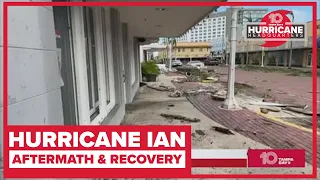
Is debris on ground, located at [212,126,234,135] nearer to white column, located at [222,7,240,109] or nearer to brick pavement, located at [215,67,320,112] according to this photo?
white column, located at [222,7,240,109]

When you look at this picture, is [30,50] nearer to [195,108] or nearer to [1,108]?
[1,108]

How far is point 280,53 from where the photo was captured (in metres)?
33.0

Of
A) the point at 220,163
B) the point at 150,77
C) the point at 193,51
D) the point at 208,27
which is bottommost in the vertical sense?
the point at 220,163

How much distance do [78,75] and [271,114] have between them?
4594 millimetres

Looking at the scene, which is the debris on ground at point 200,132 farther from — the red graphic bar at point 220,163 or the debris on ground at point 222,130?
the red graphic bar at point 220,163

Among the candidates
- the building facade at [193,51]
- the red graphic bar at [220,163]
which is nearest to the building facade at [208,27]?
the red graphic bar at [220,163]

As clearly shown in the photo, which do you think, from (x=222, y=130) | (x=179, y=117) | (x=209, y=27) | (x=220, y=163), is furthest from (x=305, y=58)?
(x=220, y=163)

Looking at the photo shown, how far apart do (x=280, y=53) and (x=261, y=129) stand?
31.4 metres

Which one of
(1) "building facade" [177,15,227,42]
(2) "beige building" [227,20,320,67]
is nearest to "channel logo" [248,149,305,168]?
(1) "building facade" [177,15,227,42]

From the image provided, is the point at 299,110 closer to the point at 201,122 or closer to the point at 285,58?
the point at 201,122

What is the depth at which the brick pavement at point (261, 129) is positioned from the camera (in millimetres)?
3912

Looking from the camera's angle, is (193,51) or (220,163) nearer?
(220,163)

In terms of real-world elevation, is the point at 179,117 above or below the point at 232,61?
below

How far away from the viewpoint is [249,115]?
18.9 ft
